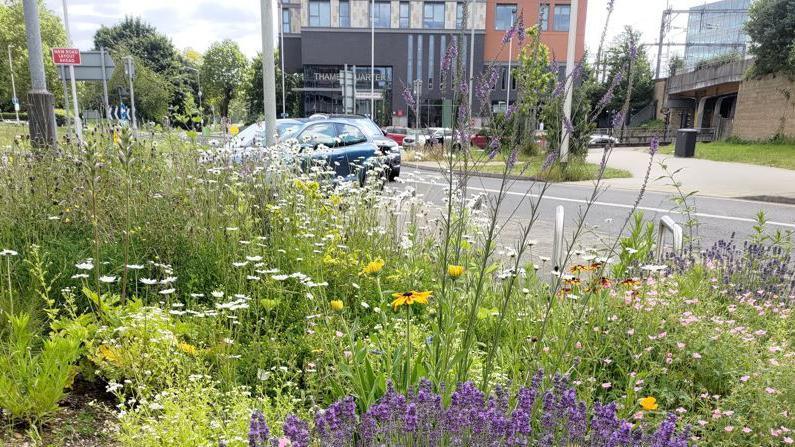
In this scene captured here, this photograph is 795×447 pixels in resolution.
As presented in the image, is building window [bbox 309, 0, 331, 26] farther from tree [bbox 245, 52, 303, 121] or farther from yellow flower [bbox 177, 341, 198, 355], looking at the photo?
yellow flower [bbox 177, 341, 198, 355]

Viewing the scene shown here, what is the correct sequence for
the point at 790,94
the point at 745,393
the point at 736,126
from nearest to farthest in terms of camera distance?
the point at 745,393
the point at 790,94
the point at 736,126

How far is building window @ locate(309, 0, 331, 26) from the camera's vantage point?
2153 inches

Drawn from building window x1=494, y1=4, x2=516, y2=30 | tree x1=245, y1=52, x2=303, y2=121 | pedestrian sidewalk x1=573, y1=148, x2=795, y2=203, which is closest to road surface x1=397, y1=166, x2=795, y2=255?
pedestrian sidewalk x1=573, y1=148, x2=795, y2=203

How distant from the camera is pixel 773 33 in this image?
31.3 m

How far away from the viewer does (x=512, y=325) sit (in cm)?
323

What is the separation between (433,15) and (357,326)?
56.4 m

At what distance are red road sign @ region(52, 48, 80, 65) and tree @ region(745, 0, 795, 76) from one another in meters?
32.7

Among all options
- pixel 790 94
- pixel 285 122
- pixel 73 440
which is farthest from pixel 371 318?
pixel 790 94

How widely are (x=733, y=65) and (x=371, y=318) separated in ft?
149

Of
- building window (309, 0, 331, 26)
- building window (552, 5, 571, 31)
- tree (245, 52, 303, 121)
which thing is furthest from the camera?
tree (245, 52, 303, 121)

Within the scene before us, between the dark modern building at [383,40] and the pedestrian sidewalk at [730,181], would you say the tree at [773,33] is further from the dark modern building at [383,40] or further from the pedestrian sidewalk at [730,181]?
the dark modern building at [383,40]

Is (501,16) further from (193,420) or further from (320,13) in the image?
(193,420)

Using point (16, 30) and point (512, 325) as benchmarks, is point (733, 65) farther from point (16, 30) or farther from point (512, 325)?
point (16, 30)

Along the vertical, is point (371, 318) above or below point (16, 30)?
below
